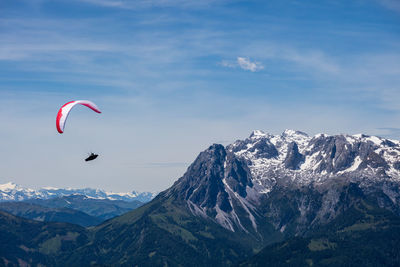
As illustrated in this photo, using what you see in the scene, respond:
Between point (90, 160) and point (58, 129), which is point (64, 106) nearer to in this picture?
point (58, 129)

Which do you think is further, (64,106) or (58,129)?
(64,106)

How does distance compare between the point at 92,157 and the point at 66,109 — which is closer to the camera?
the point at 92,157

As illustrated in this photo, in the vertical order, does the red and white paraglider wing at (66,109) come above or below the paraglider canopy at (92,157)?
above

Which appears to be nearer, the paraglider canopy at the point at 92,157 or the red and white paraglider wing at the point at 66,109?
the paraglider canopy at the point at 92,157

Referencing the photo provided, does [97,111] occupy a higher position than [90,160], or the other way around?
[97,111]

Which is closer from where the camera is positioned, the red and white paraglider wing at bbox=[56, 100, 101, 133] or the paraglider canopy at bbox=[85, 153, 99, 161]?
the paraglider canopy at bbox=[85, 153, 99, 161]

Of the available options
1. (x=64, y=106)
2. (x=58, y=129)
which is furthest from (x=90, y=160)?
(x=64, y=106)

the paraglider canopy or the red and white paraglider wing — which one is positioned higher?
the red and white paraglider wing

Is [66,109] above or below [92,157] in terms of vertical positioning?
above
